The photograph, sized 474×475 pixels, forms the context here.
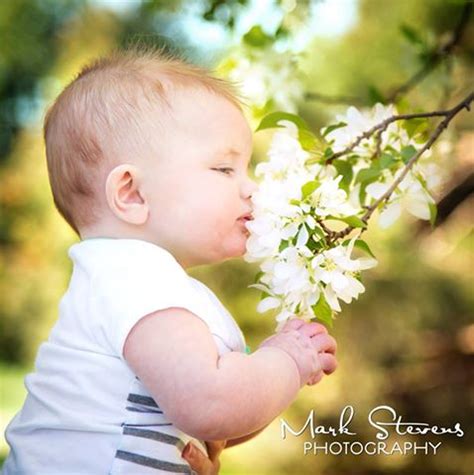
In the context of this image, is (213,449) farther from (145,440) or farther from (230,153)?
(230,153)

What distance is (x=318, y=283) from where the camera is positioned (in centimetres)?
107

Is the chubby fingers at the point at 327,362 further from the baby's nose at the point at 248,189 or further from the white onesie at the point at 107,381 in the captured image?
the baby's nose at the point at 248,189

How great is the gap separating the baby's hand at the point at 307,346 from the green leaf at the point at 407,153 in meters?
0.33

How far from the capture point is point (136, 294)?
0.98 meters

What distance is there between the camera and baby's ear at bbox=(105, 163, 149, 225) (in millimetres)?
1084

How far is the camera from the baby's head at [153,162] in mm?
1098

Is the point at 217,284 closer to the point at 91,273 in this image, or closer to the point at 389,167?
the point at 389,167

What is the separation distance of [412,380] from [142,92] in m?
2.63

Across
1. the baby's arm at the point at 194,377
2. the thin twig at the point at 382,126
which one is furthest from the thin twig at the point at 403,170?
the baby's arm at the point at 194,377

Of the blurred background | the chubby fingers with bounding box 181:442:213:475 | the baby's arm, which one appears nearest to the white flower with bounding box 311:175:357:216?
the baby's arm

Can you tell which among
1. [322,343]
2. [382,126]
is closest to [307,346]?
[322,343]

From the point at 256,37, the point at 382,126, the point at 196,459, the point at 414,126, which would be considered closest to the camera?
the point at 196,459

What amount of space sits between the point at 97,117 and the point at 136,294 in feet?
0.83

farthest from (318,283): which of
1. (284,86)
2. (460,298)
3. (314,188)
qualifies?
(460,298)
